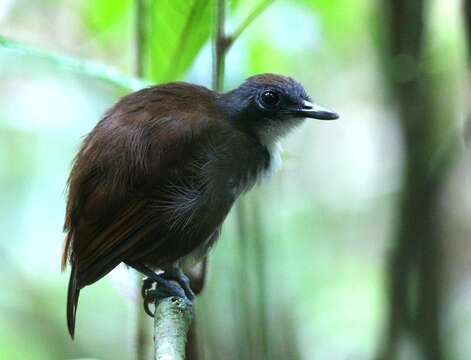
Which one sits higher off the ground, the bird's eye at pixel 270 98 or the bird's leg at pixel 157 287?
the bird's eye at pixel 270 98

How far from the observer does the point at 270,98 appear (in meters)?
2.64

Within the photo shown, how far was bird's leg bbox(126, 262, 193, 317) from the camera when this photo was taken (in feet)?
7.68

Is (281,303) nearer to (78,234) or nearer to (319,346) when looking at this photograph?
(78,234)

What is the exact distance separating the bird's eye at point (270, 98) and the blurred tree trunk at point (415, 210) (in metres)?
0.39

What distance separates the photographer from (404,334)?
230 cm

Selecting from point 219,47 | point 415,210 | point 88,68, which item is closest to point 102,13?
point 88,68

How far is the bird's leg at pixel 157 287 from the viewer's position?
2342 millimetres

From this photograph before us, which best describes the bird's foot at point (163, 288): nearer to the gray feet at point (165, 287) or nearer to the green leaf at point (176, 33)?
the gray feet at point (165, 287)

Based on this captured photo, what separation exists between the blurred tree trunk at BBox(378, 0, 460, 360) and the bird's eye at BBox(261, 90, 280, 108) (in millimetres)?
394

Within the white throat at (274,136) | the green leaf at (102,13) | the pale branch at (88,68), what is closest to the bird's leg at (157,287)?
the white throat at (274,136)

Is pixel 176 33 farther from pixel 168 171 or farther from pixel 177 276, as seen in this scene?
pixel 177 276

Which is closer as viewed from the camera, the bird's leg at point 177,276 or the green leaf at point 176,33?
the green leaf at point 176,33

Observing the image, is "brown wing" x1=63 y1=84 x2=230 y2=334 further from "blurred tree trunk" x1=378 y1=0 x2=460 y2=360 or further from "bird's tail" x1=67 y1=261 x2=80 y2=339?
A: "blurred tree trunk" x1=378 y1=0 x2=460 y2=360

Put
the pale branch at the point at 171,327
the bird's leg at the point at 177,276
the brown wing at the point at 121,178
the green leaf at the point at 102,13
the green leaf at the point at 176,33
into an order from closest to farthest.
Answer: the pale branch at the point at 171,327, the green leaf at the point at 176,33, the brown wing at the point at 121,178, the bird's leg at the point at 177,276, the green leaf at the point at 102,13
